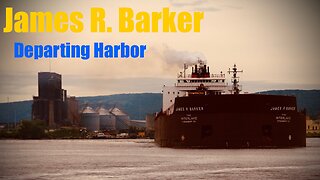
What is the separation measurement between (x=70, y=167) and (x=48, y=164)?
3.56 m

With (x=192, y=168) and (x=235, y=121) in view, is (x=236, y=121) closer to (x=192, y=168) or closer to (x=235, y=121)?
(x=235, y=121)

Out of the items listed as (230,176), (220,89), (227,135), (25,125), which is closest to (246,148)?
(227,135)

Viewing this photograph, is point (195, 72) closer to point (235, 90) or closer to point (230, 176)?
point (235, 90)

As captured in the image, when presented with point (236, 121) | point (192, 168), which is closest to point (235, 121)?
point (236, 121)

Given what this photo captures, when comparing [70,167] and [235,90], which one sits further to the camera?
[235,90]

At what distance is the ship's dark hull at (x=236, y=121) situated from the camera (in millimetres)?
47562

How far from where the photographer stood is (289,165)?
121 feet

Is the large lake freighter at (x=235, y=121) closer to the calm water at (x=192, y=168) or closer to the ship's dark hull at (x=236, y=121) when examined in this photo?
the ship's dark hull at (x=236, y=121)

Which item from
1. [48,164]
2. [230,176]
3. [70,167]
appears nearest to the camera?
[230,176]

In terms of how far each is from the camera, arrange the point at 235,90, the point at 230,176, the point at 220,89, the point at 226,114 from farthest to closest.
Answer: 1. the point at 220,89
2. the point at 235,90
3. the point at 226,114
4. the point at 230,176

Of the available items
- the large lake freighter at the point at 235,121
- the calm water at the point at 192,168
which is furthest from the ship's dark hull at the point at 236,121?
the calm water at the point at 192,168

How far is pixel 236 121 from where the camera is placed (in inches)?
1869

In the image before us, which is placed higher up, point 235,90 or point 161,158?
point 235,90

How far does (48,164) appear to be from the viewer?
133 feet
